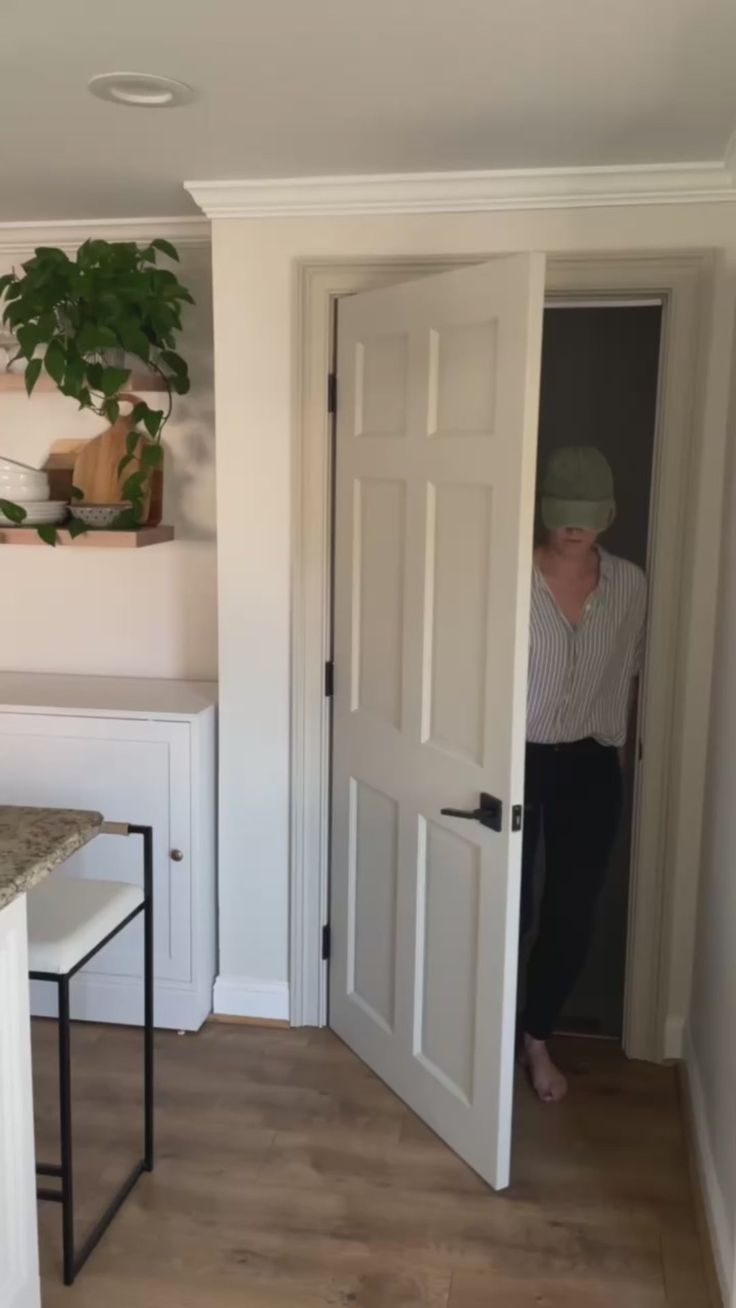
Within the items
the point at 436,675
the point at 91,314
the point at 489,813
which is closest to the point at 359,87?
the point at 91,314

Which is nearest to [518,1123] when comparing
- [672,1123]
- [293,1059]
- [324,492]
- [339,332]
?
[672,1123]

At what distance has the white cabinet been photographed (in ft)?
9.86

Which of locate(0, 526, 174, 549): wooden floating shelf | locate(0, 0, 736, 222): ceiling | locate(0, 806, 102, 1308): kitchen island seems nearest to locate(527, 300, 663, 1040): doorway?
locate(0, 0, 736, 222): ceiling

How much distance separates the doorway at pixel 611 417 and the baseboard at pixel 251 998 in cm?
92

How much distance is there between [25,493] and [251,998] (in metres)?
1.55

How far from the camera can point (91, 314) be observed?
2.83 metres

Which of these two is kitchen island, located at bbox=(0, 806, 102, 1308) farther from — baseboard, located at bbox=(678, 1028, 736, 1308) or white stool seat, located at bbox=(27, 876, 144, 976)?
baseboard, located at bbox=(678, 1028, 736, 1308)

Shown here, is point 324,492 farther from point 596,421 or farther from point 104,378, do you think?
point 596,421

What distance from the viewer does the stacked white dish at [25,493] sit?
3.03 metres

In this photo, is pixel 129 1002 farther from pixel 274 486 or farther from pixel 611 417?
pixel 611 417

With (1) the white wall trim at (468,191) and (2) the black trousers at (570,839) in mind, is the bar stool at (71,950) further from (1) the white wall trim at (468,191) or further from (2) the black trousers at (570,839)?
(1) the white wall trim at (468,191)

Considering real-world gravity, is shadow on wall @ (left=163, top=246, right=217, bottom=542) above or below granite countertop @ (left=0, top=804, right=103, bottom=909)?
above

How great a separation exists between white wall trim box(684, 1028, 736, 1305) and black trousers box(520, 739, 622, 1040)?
37 centimetres

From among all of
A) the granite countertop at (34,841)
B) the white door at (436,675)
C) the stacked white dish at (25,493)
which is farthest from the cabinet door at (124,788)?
the granite countertop at (34,841)
